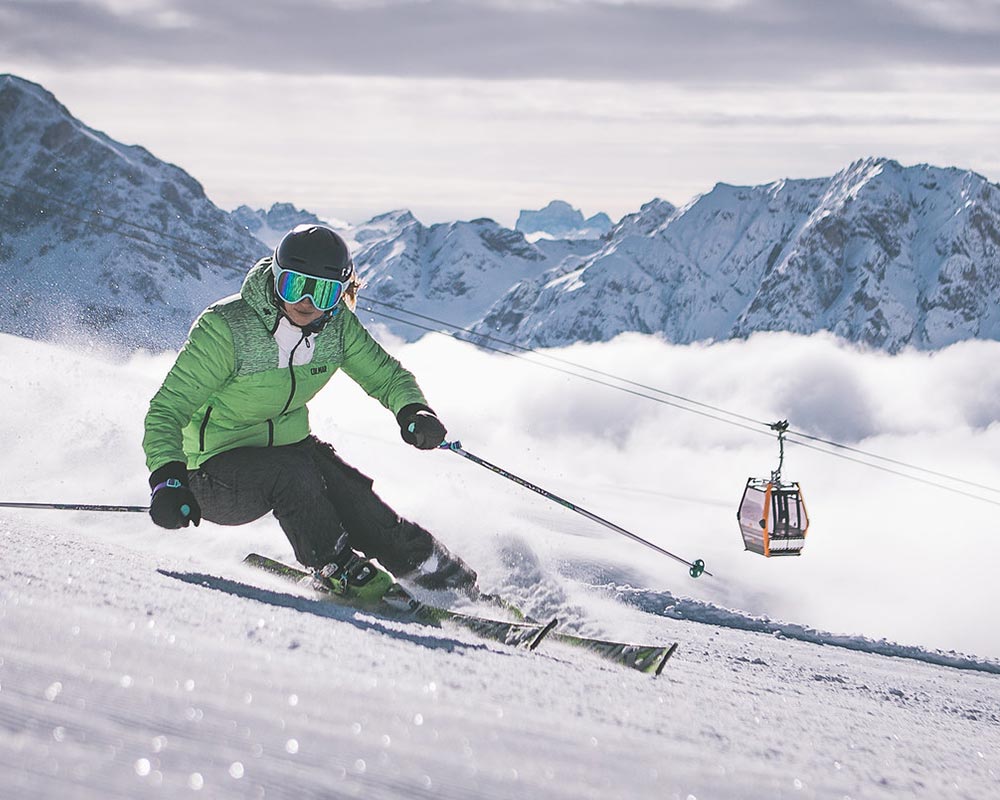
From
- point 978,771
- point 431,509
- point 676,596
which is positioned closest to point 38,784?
point 978,771

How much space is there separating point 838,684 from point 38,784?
5410 mm

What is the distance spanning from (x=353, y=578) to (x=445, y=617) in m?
0.55

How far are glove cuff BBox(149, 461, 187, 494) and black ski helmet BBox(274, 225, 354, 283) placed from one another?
1.17 metres

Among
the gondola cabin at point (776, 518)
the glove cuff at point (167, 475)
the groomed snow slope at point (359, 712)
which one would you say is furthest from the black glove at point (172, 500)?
the gondola cabin at point (776, 518)

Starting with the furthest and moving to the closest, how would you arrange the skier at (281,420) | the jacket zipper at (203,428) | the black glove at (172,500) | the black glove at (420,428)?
the black glove at (420,428)
the jacket zipper at (203,428)
the skier at (281,420)
the black glove at (172,500)

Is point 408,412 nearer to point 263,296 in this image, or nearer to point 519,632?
point 263,296

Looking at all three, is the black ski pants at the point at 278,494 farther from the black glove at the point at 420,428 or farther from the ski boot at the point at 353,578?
the black glove at the point at 420,428

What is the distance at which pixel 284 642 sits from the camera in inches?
102

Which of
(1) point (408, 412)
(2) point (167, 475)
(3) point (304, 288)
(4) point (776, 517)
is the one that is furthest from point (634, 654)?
(4) point (776, 517)

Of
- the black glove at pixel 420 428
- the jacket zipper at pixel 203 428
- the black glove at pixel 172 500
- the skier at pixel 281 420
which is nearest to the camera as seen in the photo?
the black glove at pixel 172 500

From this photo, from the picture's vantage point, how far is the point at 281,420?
4957 mm

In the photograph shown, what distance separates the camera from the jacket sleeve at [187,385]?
4262 millimetres

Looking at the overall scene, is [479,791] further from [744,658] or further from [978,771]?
[744,658]

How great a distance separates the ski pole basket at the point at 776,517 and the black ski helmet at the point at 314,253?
8.24m
